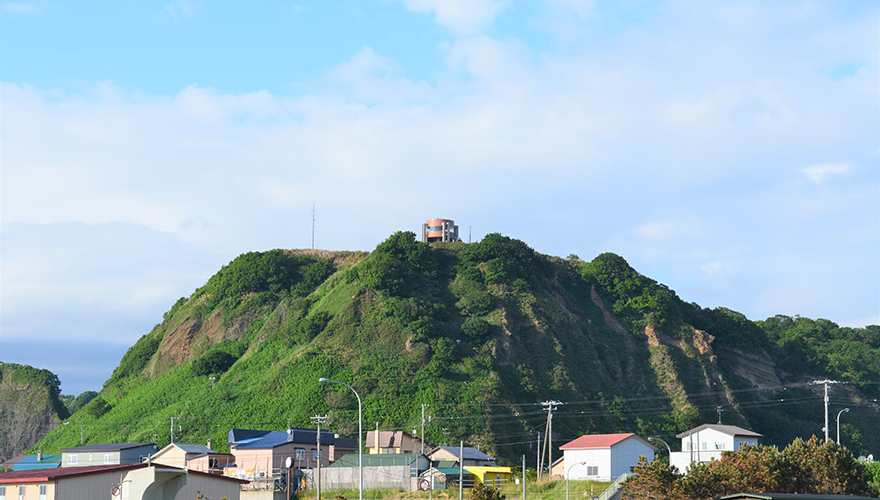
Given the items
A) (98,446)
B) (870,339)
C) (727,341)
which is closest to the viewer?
(98,446)

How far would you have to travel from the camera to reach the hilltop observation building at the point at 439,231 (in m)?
144

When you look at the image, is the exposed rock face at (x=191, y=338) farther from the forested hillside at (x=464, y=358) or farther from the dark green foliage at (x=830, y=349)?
the dark green foliage at (x=830, y=349)

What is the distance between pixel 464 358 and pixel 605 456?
30486 mm

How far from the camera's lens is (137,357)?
131750 mm

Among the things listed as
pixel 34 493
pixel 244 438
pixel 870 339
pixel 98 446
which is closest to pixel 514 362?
pixel 244 438

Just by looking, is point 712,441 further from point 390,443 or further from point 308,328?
point 308,328

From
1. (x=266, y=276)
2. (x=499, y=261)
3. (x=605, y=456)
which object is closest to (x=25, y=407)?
(x=266, y=276)

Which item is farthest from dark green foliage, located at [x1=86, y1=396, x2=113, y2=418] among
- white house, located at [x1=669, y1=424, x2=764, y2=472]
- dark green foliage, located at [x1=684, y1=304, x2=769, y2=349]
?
dark green foliage, located at [x1=684, y1=304, x2=769, y2=349]

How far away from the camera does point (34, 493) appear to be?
135 ft

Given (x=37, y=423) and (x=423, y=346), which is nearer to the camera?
(x=423, y=346)

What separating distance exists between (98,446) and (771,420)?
88.9 m

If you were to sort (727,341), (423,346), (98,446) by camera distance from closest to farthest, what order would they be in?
(98,446), (423,346), (727,341)

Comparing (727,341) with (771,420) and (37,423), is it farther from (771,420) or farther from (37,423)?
(37,423)

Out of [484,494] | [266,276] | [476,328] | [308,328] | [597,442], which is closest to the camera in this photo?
[484,494]
